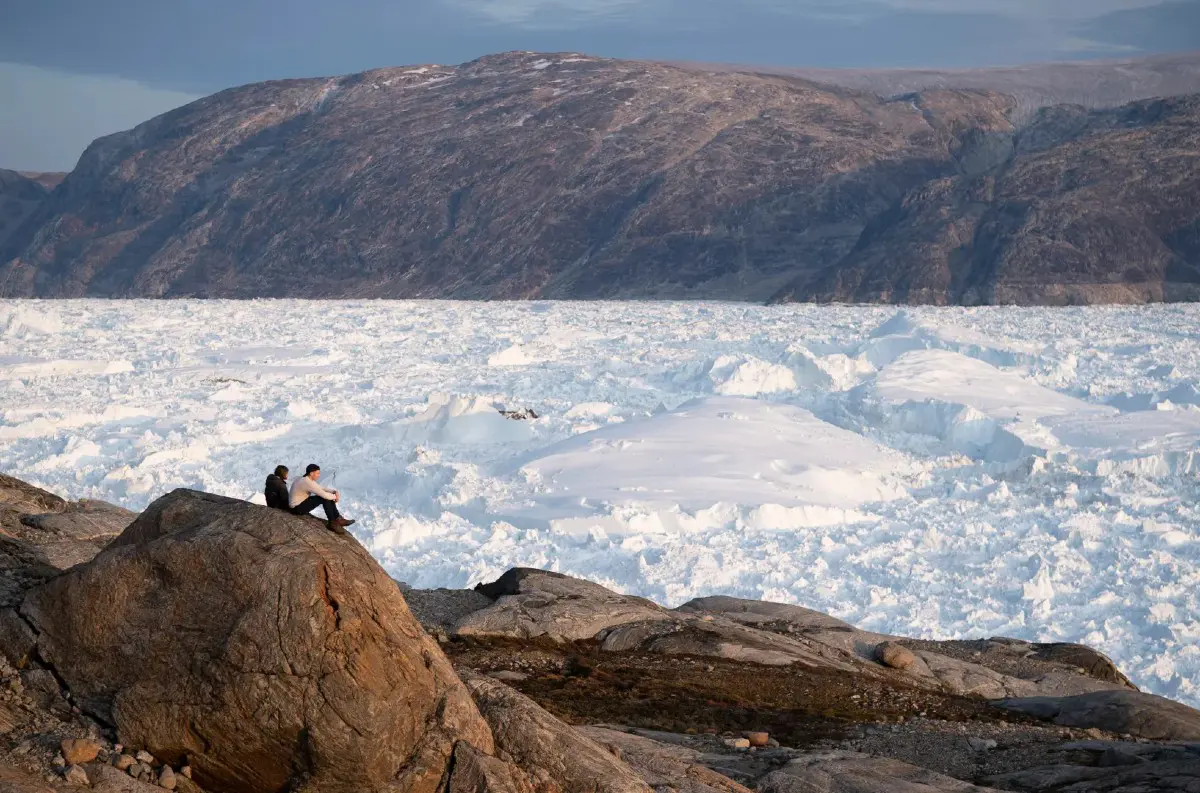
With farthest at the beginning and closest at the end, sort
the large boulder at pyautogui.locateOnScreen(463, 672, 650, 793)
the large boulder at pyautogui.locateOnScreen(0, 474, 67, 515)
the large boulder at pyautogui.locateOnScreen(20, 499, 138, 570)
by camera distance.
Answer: the large boulder at pyautogui.locateOnScreen(0, 474, 67, 515)
the large boulder at pyautogui.locateOnScreen(20, 499, 138, 570)
the large boulder at pyautogui.locateOnScreen(463, 672, 650, 793)

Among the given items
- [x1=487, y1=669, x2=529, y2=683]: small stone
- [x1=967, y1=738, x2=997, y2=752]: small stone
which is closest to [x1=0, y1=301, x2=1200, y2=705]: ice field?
[x1=967, y1=738, x2=997, y2=752]: small stone

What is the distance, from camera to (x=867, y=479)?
913 inches

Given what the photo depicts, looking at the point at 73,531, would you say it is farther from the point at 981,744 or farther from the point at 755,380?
the point at 755,380

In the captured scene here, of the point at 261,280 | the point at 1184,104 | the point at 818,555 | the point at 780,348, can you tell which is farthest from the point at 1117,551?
the point at 261,280

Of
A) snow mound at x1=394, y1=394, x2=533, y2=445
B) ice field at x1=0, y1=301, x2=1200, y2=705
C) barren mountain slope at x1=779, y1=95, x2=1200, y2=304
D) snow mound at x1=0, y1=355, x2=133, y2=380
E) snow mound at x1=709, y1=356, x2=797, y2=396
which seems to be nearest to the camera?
ice field at x1=0, y1=301, x2=1200, y2=705

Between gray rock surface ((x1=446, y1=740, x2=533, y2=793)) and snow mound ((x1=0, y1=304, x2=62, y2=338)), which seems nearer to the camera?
gray rock surface ((x1=446, y1=740, x2=533, y2=793))

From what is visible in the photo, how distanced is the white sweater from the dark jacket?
43 millimetres

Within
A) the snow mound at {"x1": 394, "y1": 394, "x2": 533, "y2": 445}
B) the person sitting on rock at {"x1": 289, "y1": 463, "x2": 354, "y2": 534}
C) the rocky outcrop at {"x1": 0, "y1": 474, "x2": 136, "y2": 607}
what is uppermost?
the person sitting on rock at {"x1": 289, "y1": 463, "x2": 354, "y2": 534}

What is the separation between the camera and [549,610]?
12.9 meters

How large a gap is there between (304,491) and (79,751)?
2203mm

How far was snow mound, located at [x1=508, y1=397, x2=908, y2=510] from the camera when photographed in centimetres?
2203

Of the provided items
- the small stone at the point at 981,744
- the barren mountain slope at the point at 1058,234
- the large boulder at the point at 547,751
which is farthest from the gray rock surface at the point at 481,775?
the barren mountain slope at the point at 1058,234

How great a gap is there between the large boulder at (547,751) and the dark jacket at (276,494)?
1.68 m

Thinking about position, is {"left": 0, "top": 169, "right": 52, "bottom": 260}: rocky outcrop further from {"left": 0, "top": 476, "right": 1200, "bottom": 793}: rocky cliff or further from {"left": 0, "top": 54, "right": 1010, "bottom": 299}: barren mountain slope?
{"left": 0, "top": 476, "right": 1200, "bottom": 793}: rocky cliff
